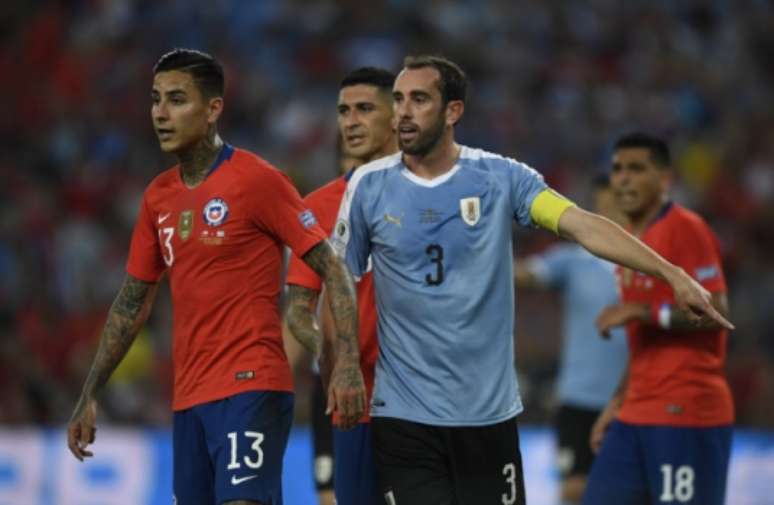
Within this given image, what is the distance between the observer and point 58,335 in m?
15.1

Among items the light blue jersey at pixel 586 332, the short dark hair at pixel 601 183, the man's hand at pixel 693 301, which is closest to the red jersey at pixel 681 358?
the man's hand at pixel 693 301

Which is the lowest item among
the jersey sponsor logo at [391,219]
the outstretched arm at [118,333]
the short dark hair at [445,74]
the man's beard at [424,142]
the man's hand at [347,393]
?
the man's hand at [347,393]

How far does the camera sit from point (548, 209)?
6625 mm

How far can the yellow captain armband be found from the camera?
6.58 meters

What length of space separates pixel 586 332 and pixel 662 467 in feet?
9.50

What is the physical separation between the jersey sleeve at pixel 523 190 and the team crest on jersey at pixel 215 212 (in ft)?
4.07

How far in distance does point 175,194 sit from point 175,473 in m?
1.23

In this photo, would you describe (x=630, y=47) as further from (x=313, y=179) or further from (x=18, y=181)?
(x=18, y=181)

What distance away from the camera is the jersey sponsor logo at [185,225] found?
274 inches

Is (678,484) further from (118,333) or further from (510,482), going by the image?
(118,333)

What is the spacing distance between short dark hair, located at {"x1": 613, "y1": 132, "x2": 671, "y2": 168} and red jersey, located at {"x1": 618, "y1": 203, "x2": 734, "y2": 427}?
44cm

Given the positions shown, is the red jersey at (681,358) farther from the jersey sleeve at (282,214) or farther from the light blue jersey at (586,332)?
the light blue jersey at (586,332)

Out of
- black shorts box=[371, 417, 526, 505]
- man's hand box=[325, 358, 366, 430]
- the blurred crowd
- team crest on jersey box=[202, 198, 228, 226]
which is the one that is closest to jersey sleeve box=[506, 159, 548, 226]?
black shorts box=[371, 417, 526, 505]

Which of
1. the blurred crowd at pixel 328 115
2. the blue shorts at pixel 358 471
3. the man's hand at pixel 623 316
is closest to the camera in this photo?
the blue shorts at pixel 358 471
